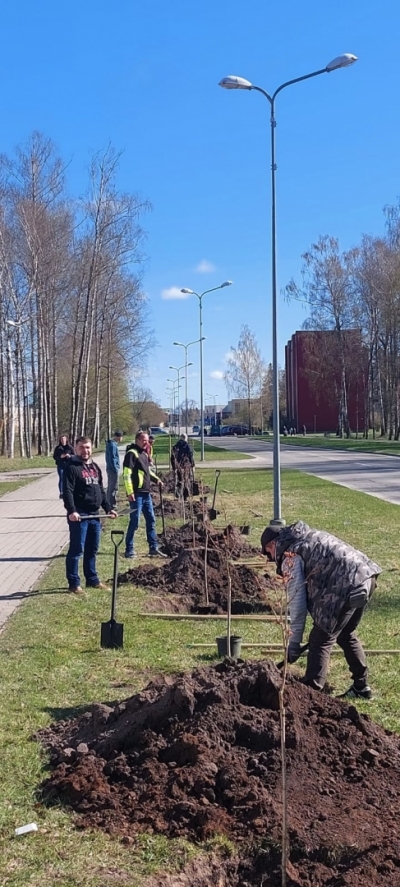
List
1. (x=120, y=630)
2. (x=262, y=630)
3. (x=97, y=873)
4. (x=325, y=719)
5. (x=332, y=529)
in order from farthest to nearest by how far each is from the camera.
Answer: (x=332, y=529)
(x=262, y=630)
(x=120, y=630)
(x=325, y=719)
(x=97, y=873)

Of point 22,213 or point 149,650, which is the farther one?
point 22,213

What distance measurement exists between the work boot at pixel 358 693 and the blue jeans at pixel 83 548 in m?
4.01

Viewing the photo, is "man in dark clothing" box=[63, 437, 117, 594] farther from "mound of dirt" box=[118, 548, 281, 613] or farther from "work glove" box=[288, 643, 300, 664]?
"work glove" box=[288, 643, 300, 664]

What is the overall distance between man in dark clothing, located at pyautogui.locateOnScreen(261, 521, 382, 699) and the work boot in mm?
307

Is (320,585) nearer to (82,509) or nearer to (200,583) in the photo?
(200,583)

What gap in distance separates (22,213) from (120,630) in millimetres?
32287

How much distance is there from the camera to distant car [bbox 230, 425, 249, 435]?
98000mm

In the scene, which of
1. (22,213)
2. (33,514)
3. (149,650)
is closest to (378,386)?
(22,213)

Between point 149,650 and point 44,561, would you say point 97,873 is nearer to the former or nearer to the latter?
point 149,650

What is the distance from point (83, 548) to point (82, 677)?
3.12m

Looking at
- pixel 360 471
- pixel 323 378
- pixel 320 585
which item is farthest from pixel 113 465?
pixel 323 378

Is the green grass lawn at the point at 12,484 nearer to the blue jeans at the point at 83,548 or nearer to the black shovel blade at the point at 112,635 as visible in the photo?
the blue jeans at the point at 83,548

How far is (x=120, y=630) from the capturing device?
21.3 feet

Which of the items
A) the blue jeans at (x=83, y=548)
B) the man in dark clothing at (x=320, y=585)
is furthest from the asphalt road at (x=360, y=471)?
the man in dark clothing at (x=320, y=585)
